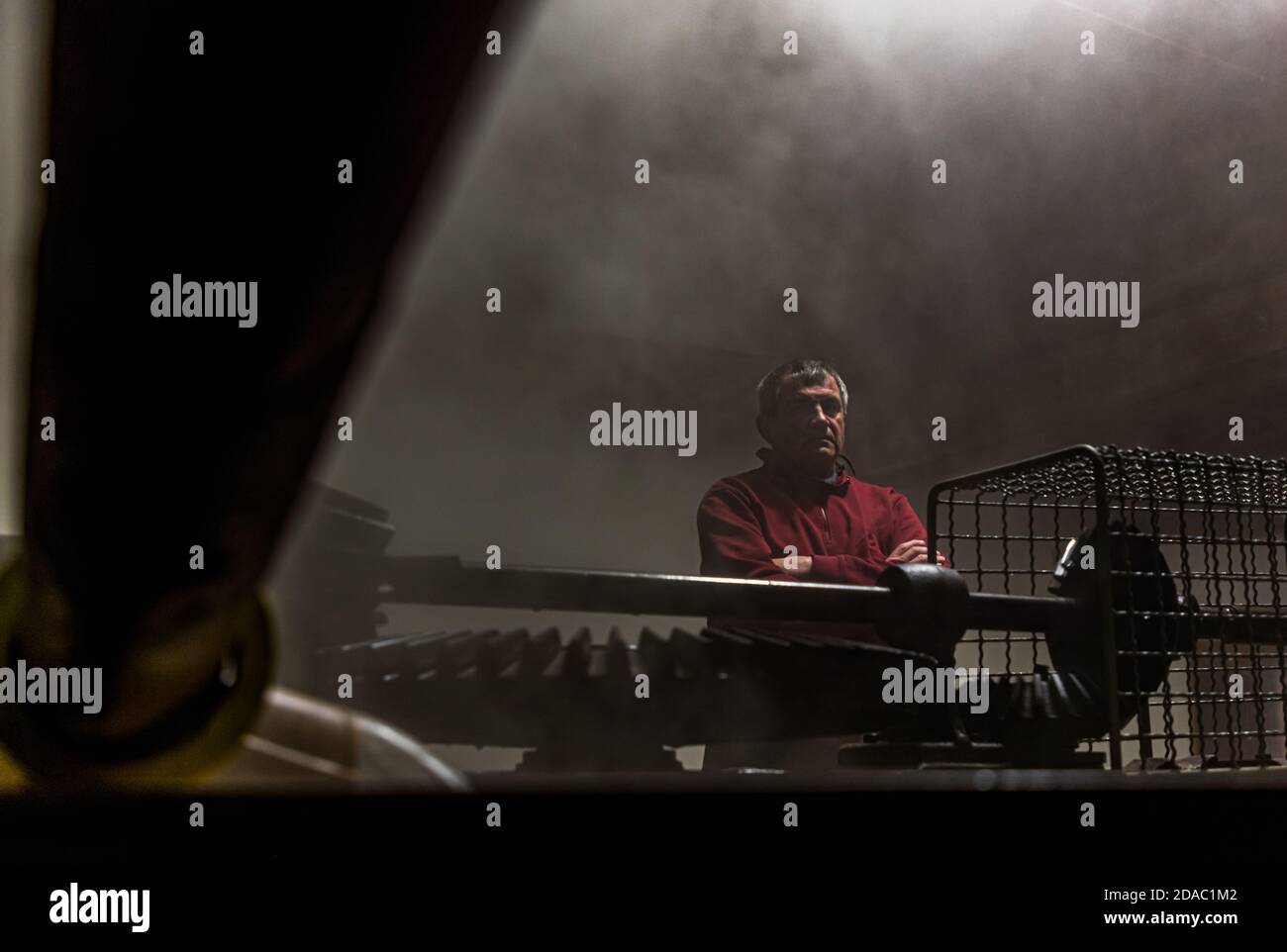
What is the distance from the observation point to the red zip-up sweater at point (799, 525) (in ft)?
2.63

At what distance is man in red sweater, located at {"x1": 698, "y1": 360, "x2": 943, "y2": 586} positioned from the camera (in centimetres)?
80

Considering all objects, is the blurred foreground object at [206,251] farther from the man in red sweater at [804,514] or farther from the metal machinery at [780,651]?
the man in red sweater at [804,514]

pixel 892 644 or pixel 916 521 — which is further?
pixel 916 521

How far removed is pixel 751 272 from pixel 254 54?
1.26 m

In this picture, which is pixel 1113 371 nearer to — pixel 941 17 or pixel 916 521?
pixel 941 17

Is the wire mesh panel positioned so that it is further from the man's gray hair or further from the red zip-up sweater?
the man's gray hair

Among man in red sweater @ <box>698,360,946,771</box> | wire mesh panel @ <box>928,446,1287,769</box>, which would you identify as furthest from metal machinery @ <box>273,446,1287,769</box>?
man in red sweater @ <box>698,360,946,771</box>

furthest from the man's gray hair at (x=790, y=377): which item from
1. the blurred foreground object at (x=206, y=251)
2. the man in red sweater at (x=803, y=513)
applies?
the blurred foreground object at (x=206, y=251)

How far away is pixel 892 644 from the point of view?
1.86ft

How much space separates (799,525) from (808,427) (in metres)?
0.12

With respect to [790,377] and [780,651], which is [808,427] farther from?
[780,651]
